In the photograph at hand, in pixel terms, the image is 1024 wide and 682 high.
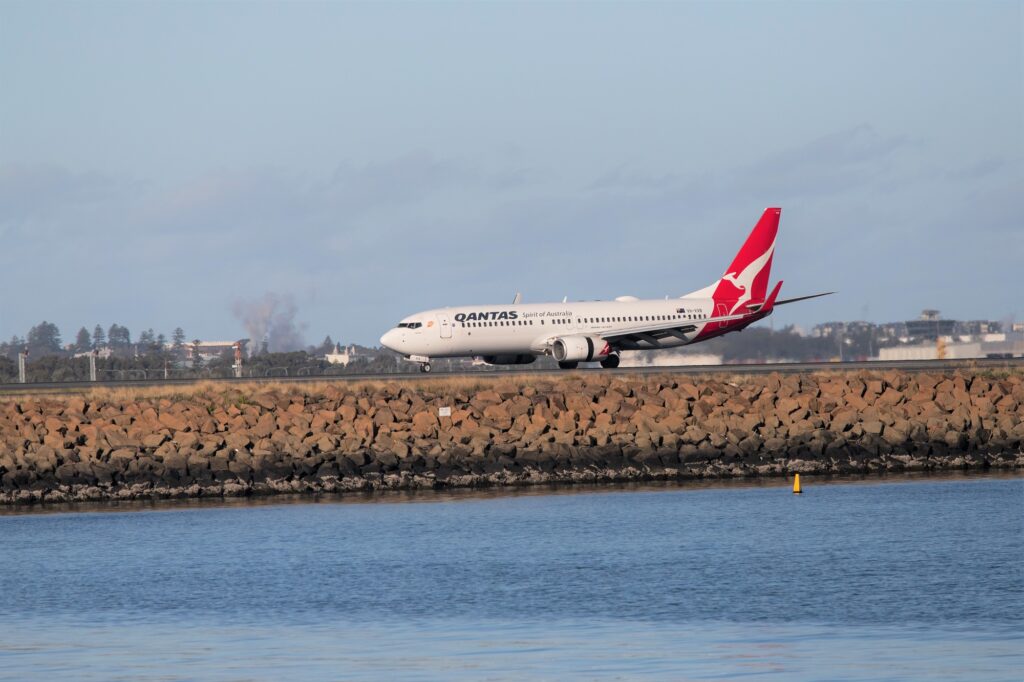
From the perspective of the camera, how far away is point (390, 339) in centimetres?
6712

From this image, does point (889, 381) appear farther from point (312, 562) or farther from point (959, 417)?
point (312, 562)

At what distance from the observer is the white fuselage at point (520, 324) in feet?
219

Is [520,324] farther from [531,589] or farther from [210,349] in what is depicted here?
[210,349]

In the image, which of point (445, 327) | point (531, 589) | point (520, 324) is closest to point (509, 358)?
point (520, 324)

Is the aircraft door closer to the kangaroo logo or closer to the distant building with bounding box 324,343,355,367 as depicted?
the kangaroo logo

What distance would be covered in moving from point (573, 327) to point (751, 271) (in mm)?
11553

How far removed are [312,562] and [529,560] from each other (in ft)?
13.7

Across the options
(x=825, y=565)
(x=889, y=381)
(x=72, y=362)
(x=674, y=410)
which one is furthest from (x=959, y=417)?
(x=72, y=362)

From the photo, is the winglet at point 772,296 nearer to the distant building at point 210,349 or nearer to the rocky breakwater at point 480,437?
the rocky breakwater at point 480,437

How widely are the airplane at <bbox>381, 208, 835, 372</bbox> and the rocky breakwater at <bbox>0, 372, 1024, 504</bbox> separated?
59.8ft

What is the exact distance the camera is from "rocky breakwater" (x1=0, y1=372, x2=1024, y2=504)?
41.0 metres

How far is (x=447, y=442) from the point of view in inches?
1665

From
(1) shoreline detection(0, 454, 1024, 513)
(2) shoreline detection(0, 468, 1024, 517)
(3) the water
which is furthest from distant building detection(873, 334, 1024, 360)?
(3) the water

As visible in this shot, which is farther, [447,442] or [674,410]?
[674,410]
